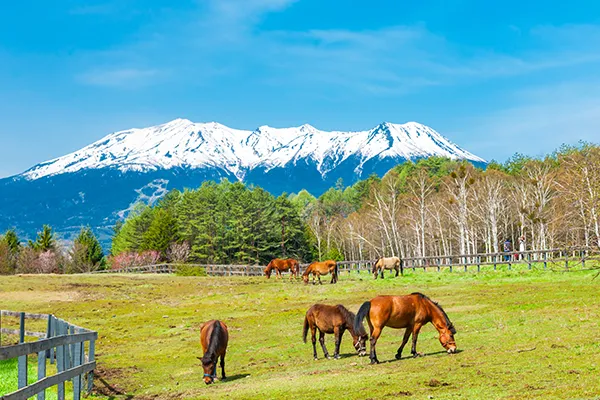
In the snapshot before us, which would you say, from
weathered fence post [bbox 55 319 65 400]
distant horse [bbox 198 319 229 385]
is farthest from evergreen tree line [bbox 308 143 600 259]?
weathered fence post [bbox 55 319 65 400]

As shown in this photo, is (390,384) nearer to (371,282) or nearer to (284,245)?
(371,282)

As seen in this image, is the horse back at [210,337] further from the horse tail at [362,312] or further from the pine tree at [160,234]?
the pine tree at [160,234]

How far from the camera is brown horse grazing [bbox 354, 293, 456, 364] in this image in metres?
15.5

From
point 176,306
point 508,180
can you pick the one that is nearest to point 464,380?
point 176,306

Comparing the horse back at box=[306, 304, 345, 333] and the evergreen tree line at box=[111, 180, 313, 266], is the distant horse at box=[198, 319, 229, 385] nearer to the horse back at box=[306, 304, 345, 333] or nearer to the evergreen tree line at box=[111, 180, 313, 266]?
the horse back at box=[306, 304, 345, 333]

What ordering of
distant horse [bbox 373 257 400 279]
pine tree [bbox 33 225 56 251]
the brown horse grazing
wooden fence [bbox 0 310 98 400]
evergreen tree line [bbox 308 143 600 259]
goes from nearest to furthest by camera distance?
wooden fence [bbox 0 310 98 400], the brown horse grazing, distant horse [bbox 373 257 400 279], evergreen tree line [bbox 308 143 600 259], pine tree [bbox 33 225 56 251]

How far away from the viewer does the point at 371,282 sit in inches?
1725

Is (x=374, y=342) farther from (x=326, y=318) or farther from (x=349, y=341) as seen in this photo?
(x=349, y=341)

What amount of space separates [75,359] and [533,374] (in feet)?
33.6

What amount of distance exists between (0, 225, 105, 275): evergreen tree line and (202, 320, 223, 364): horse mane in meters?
87.4

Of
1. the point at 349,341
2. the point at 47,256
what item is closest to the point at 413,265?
the point at 349,341

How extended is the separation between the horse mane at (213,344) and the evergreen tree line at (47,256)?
87374 millimetres

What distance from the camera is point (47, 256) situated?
101125 millimetres

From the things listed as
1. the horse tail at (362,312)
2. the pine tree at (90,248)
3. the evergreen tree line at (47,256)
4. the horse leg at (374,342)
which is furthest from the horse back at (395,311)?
the pine tree at (90,248)
